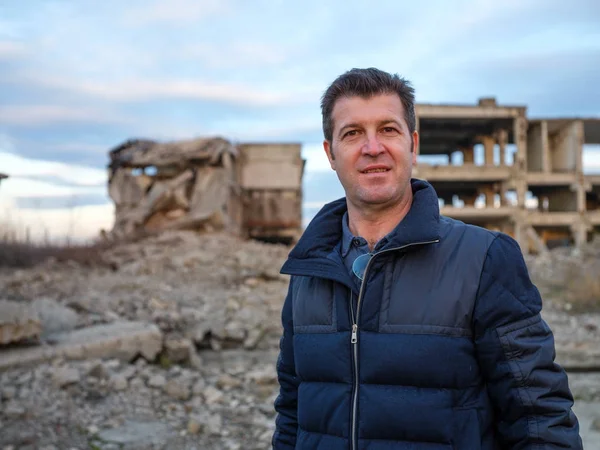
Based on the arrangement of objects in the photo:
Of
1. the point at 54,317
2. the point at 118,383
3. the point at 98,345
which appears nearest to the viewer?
the point at 118,383

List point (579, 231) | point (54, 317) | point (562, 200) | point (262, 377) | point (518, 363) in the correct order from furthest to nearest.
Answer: point (562, 200), point (579, 231), point (54, 317), point (262, 377), point (518, 363)

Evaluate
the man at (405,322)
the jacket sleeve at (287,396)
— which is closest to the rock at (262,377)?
the jacket sleeve at (287,396)

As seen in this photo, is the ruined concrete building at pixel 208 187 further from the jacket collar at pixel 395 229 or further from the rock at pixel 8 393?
the jacket collar at pixel 395 229

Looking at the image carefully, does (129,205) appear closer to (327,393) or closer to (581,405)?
(581,405)

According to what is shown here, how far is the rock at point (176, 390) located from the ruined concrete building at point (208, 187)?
9001mm

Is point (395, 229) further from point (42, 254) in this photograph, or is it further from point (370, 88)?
point (42, 254)

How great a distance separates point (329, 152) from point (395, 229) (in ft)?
1.39

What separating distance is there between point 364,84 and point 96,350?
461 cm

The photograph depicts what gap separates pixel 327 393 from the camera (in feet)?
5.67

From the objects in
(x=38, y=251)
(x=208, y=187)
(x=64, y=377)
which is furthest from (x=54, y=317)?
(x=208, y=187)

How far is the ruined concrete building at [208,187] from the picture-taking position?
14.5m

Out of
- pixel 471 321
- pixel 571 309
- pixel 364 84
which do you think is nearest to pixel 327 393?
pixel 471 321

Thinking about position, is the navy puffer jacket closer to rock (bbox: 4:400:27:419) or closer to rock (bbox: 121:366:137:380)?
rock (bbox: 4:400:27:419)

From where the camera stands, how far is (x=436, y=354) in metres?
1.63
